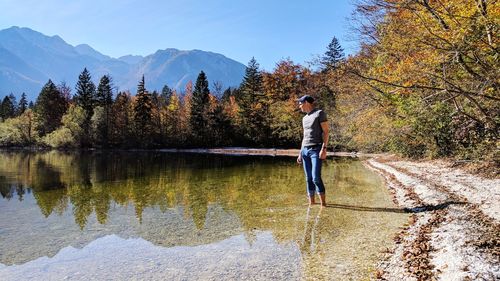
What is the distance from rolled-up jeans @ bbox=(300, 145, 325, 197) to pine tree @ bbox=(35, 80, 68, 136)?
77.2 meters

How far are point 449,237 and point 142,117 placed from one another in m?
66.9

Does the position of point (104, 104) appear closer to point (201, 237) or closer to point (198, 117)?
point (198, 117)

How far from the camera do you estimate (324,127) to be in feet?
23.8

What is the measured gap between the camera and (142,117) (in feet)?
222

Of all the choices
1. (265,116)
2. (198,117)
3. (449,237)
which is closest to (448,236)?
(449,237)

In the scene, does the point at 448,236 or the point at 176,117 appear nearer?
the point at 448,236

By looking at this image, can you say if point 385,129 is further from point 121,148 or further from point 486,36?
point 121,148

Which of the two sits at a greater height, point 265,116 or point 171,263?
point 265,116

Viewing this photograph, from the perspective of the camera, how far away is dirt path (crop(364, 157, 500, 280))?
3.97 meters

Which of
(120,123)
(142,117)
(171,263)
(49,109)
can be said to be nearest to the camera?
(171,263)

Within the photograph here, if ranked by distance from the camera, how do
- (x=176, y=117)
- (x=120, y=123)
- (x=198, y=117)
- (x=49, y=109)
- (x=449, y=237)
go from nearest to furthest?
(x=449, y=237)
(x=198, y=117)
(x=176, y=117)
(x=120, y=123)
(x=49, y=109)

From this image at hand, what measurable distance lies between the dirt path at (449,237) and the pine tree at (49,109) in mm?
78224

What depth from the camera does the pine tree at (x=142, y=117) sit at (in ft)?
222

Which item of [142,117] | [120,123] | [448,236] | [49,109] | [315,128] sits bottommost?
[448,236]
